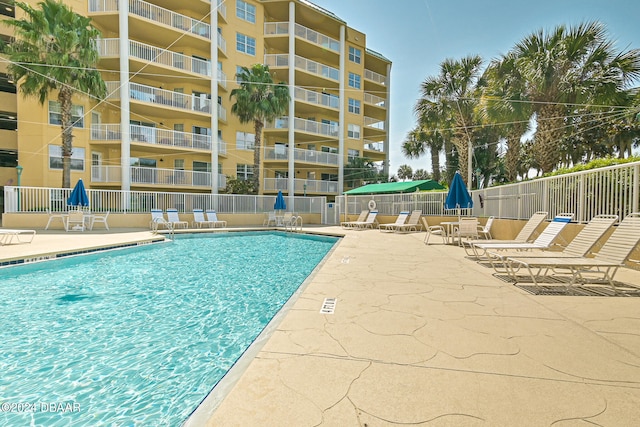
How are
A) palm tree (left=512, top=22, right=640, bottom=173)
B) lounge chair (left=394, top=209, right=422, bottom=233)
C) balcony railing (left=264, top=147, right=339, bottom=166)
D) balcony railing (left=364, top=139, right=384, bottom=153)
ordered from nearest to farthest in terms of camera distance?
palm tree (left=512, top=22, right=640, bottom=173)
lounge chair (left=394, top=209, right=422, bottom=233)
balcony railing (left=264, top=147, right=339, bottom=166)
balcony railing (left=364, top=139, right=384, bottom=153)

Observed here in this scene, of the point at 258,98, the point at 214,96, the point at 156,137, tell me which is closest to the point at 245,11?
the point at 258,98

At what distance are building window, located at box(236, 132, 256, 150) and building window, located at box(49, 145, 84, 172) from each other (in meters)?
9.78

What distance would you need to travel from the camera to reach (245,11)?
80.5 ft

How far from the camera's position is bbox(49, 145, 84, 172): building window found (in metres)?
19.0

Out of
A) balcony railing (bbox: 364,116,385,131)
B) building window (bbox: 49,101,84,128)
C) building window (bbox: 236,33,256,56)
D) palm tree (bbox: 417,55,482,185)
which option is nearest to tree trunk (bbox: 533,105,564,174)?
palm tree (bbox: 417,55,482,185)

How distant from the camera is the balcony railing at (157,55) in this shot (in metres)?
19.0

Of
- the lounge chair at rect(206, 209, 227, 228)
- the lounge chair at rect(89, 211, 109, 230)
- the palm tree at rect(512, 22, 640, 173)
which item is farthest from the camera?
the lounge chair at rect(206, 209, 227, 228)

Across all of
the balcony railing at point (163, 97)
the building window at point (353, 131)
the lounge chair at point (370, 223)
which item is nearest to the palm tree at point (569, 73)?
the lounge chair at point (370, 223)

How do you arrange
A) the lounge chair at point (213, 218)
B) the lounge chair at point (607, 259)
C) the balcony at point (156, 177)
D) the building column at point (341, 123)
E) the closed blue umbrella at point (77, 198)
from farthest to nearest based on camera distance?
the building column at point (341, 123), the balcony at point (156, 177), the lounge chair at point (213, 218), the closed blue umbrella at point (77, 198), the lounge chair at point (607, 259)

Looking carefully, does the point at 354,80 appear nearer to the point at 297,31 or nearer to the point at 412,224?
the point at 297,31

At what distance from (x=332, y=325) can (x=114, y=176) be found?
20210 millimetres

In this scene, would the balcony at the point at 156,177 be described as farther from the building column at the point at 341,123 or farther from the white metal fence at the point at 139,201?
the building column at the point at 341,123

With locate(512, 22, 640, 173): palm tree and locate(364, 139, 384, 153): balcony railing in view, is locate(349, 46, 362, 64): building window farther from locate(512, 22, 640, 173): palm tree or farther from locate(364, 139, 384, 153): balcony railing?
locate(512, 22, 640, 173): palm tree

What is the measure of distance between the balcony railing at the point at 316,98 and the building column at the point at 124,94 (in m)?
11.4
